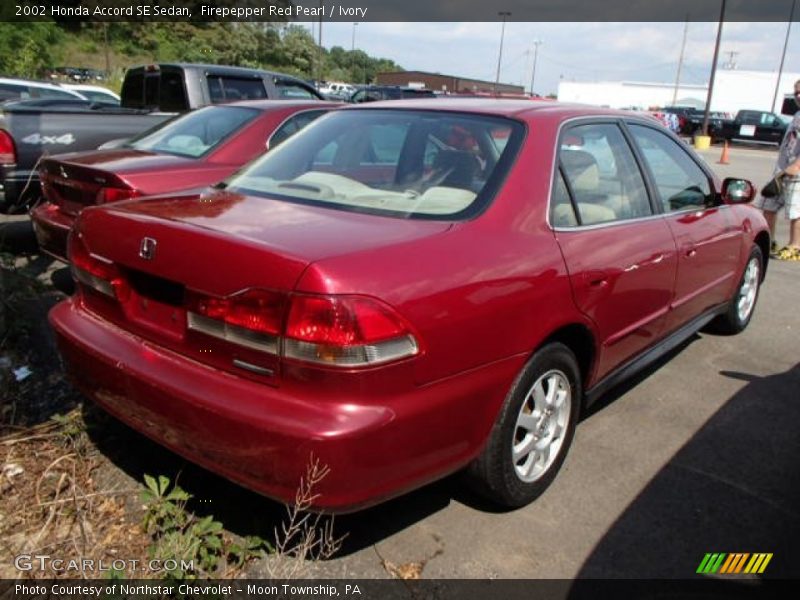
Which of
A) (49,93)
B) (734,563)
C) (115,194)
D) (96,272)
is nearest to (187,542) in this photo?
(96,272)

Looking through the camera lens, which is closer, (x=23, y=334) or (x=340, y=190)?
(x=340, y=190)

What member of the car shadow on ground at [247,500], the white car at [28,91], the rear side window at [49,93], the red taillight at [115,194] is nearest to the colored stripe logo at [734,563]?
the car shadow on ground at [247,500]

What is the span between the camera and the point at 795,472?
3.26 meters

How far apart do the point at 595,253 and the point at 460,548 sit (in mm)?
1344

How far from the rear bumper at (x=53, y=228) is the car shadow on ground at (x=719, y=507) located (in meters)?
3.88

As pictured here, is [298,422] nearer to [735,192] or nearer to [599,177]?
[599,177]

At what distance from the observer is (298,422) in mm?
2027

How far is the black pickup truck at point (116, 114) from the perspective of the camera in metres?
5.73

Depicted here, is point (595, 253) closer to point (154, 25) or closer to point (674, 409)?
point (674, 409)

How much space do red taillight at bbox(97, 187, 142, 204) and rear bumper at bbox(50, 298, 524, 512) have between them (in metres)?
2.14

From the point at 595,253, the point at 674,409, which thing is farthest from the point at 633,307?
the point at 674,409

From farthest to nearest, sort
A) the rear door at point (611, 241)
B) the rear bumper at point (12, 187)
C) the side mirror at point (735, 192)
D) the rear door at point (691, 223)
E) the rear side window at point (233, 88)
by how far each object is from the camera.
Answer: the rear side window at point (233, 88), the rear bumper at point (12, 187), the side mirror at point (735, 192), the rear door at point (691, 223), the rear door at point (611, 241)

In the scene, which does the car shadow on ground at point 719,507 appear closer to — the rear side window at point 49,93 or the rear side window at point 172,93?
the rear side window at point 172,93

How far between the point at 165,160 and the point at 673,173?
135 inches
